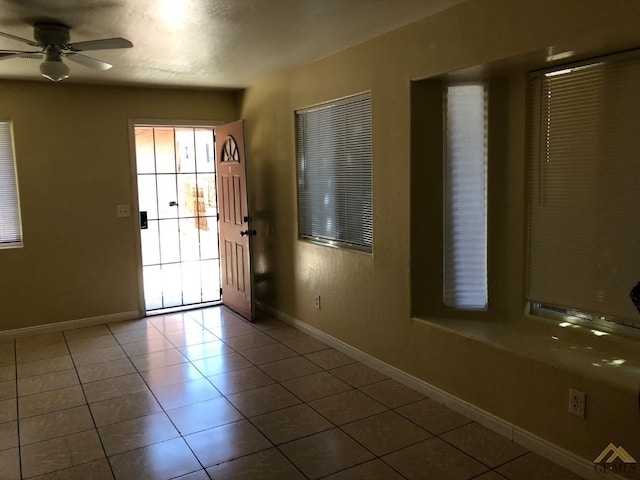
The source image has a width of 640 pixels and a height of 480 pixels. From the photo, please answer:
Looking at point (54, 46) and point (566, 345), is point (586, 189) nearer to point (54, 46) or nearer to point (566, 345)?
point (566, 345)

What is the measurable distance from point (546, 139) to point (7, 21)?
3.03 metres

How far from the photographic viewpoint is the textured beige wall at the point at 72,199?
4.68 m

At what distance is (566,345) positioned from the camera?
265 centimetres

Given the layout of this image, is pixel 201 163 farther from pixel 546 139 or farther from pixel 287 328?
pixel 546 139

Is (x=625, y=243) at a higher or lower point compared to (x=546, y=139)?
lower

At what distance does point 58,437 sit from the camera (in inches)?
113

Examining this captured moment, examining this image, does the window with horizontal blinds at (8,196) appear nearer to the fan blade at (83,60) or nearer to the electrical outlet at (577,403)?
the fan blade at (83,60)

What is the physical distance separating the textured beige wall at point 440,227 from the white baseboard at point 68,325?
196cm

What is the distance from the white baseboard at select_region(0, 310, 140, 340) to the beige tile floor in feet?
1.05

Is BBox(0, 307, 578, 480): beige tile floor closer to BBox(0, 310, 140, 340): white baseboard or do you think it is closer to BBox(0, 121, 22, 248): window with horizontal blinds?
BBox(0, 310, 140, 340): white baseboard

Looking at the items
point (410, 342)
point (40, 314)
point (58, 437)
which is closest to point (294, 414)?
point (410, 342)

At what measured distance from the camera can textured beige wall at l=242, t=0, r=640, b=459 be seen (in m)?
2.30

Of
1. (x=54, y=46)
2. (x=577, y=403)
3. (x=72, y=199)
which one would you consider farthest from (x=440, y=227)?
(x=72, y=199)

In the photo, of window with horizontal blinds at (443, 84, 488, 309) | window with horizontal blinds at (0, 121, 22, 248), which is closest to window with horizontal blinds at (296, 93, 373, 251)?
window with horizontal blinds at (443, 84, 488, 309)
